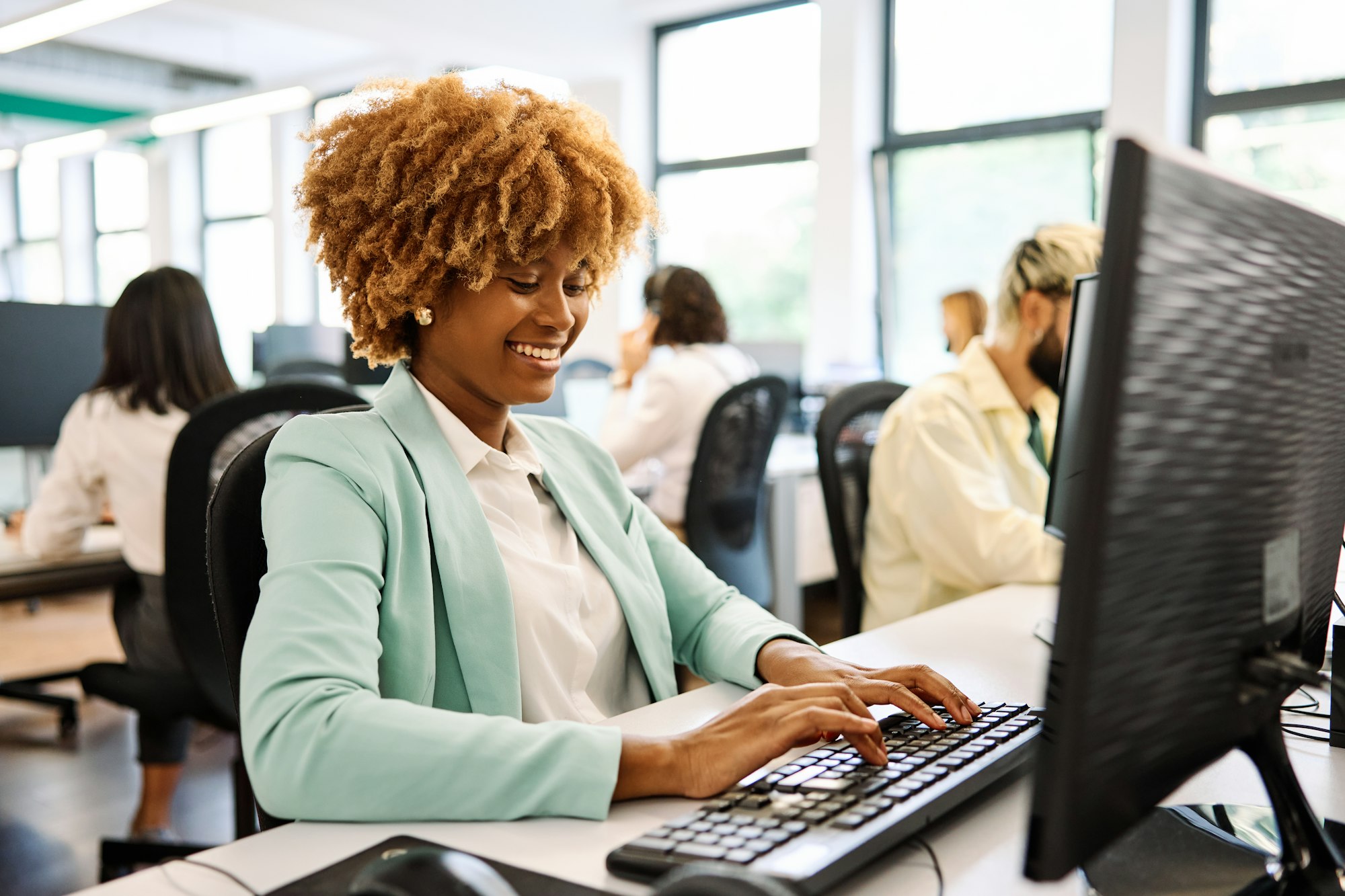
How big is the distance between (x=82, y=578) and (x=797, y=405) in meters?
3.32

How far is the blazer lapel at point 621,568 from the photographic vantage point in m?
1.16

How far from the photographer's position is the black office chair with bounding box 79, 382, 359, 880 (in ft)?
5.74

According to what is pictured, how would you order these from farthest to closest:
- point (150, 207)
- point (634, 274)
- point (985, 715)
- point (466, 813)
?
point (150, 207) → point (634, 274) → point (985, 715) → point (466, 813)

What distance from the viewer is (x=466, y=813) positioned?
29.8 inches

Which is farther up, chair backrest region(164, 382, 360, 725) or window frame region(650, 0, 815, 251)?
window frame region(650, 0, 815, 251)

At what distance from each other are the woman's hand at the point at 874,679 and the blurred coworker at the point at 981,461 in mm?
689

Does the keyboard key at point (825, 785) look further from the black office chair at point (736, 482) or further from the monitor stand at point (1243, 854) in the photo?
the black office chair at point (736, 482)

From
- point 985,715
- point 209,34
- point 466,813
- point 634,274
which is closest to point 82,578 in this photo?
point 466,813

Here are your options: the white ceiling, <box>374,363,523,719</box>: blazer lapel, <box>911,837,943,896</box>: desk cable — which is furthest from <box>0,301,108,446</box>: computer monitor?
the white ceiling

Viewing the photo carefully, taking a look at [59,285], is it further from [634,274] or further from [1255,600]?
[1255,600]

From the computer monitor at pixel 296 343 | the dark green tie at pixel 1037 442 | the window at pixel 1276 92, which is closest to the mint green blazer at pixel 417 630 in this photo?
the dark green tie at pixel 1037 442

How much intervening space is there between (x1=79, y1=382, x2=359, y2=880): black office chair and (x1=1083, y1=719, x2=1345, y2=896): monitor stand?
128 centimetres

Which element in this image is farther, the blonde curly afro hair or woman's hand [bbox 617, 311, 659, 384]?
woman's hand [bbox 617, 311, 659, 384]

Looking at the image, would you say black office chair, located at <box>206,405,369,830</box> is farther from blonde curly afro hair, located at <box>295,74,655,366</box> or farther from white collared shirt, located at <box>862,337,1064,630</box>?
white collared shirt, located at <box>862,337,1064,630</box>
